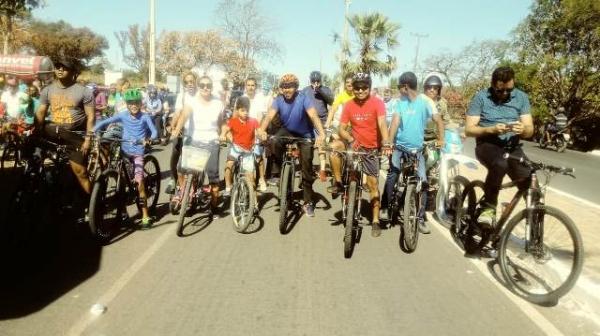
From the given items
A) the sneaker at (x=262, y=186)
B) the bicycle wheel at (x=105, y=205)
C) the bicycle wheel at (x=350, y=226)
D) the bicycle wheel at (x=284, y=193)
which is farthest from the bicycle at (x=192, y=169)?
the sneaker at (x=262, y=186)

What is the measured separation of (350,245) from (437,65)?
76299mm

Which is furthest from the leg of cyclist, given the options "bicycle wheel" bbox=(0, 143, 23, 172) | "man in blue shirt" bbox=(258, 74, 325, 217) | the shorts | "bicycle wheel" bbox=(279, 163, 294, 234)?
"bicycle wheel" bbox=(0, 143, 23, 172)

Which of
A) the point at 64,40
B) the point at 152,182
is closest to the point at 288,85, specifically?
the point at 152,182

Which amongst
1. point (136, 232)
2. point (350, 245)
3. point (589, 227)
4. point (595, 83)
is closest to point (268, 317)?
point (350, 245)

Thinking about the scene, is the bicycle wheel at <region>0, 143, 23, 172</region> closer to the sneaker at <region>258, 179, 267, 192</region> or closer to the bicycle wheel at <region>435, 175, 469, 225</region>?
the sneaker at <region>258, 179, 267, 192</region>

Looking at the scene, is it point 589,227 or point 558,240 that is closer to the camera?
point 558,240

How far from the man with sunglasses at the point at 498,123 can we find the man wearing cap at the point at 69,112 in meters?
4.58

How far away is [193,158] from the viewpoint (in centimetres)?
616

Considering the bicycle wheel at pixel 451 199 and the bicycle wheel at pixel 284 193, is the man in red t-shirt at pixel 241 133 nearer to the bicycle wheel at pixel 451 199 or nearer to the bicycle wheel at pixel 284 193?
the bicycle wheel at pixel 284 193

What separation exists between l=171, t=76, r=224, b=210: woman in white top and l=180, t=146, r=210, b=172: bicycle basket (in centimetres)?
56

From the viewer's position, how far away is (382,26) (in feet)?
113

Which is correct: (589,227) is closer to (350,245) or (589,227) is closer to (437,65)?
(350,245)

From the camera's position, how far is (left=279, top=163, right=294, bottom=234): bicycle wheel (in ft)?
20.4

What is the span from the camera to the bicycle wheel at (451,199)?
21.7 ft
